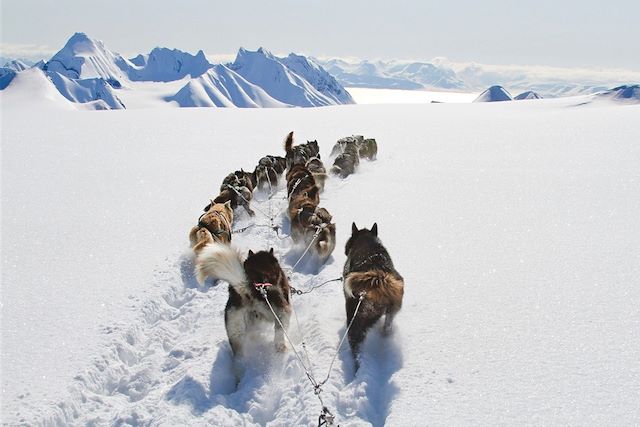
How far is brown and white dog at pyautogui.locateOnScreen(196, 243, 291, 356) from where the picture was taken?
3904 mm

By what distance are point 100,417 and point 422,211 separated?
20.0 feet

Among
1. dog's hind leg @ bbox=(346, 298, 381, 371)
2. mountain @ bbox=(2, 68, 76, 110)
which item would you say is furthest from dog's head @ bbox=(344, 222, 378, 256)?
mountain @ bbox=(2, 68, 76, 110)

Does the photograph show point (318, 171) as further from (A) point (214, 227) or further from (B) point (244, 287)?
(B) point (244, 287)

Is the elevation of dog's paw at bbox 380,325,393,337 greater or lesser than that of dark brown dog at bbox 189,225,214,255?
lesser

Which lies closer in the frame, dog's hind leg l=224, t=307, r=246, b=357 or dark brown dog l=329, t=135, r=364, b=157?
dog's hind leg l=224, t=307, r=246, b=357

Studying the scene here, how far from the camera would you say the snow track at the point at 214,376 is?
140 inches

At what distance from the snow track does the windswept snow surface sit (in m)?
0.02

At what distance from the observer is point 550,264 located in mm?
5578

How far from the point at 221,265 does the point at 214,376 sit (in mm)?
1019

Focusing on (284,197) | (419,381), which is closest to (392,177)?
(284,197)

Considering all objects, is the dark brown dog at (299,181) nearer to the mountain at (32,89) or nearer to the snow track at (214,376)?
the snow track at (214,376)

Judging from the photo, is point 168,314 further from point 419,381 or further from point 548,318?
point 548,318

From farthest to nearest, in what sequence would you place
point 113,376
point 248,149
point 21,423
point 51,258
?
point 248,149, point 51,258, point 113,376, point 21,423

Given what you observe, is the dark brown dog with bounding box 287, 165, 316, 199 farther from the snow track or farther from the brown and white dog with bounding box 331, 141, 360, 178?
the snow track
